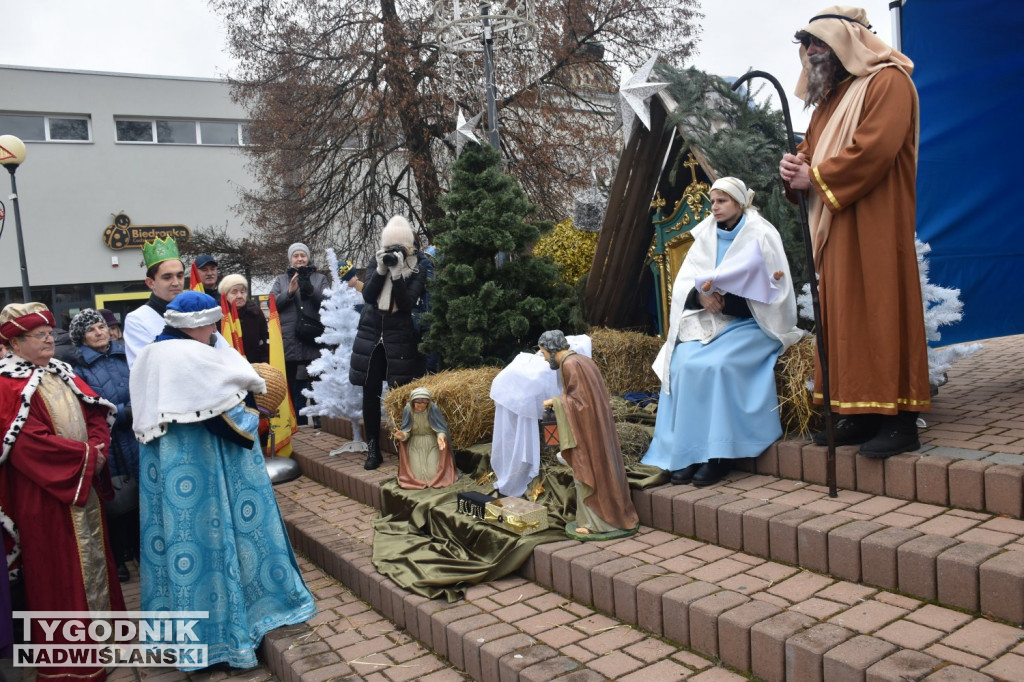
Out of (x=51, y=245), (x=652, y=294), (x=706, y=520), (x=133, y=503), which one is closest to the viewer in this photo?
(x=706, y=520)

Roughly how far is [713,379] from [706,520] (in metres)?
0.83

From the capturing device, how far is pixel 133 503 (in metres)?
4.81

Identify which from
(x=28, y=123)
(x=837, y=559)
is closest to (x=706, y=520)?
(x=837, y=559)

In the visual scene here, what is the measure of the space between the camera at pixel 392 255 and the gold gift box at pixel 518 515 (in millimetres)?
2297

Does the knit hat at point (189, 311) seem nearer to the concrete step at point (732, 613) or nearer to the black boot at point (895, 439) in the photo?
the concrete step at point (732, 613)

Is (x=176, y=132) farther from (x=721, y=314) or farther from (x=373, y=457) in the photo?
(x=721, y=314)

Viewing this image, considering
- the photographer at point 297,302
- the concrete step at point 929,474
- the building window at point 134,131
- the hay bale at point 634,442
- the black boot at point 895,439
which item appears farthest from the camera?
the building window at point 134,131

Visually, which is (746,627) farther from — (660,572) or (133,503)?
(133,503)

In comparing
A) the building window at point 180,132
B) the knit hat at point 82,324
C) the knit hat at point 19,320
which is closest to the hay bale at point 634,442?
the knit hat at point 19,320

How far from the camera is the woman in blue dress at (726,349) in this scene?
4.27m

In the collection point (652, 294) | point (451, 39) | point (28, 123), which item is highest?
point (28, 123)

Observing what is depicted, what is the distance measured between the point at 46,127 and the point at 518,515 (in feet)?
79.0

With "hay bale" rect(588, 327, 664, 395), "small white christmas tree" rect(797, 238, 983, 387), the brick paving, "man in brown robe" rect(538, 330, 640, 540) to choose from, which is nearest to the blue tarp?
"small white christmas tree" rect(797, 238, 983, 387)

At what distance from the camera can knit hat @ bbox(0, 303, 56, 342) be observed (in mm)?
3943
